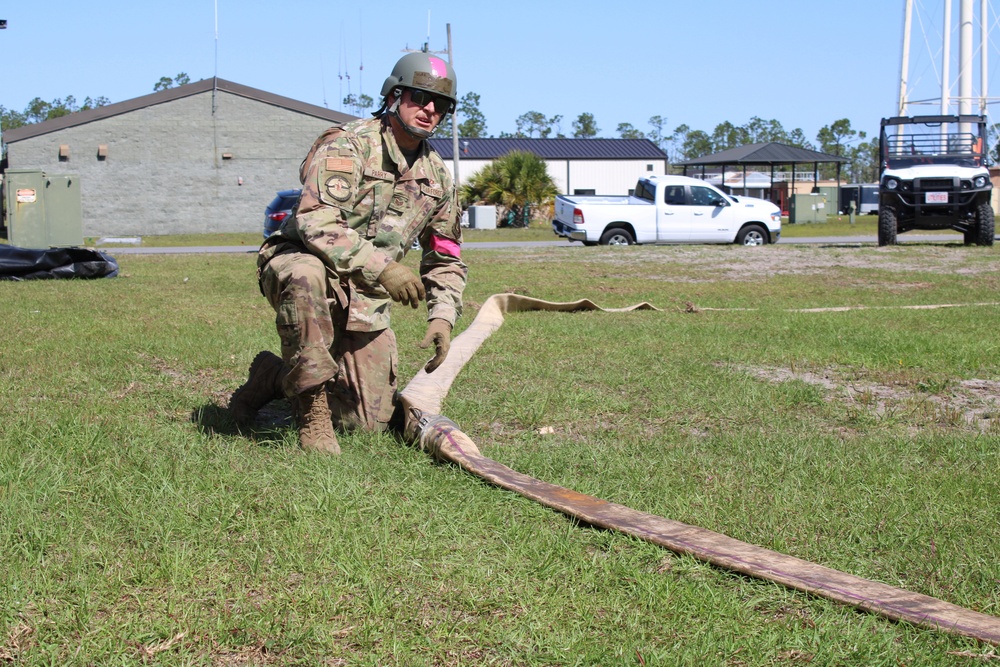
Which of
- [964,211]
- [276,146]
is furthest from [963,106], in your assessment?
[276,146]

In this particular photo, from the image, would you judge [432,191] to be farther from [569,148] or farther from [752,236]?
[569,148]

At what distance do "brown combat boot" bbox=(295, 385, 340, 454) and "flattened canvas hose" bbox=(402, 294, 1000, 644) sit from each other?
36 cm

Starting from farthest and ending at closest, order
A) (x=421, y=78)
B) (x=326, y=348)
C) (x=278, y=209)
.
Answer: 1. (x=278, y=209)
2. (x=421, y=78)
3. (x=326, y=348)

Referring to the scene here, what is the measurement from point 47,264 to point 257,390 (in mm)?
9203

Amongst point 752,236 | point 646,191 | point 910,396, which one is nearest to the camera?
point 910,396

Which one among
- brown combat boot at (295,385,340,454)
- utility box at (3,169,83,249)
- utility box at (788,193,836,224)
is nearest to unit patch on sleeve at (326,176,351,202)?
brown combat boot at (295,385,340,454)

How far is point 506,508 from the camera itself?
3.40 meters

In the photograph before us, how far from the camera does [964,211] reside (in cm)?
1906

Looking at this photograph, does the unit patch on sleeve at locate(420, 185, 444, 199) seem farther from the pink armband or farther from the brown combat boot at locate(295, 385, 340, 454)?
the brown combat boot at locate(295, 385, 340, 454)

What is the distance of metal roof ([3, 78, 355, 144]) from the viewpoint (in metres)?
35.8

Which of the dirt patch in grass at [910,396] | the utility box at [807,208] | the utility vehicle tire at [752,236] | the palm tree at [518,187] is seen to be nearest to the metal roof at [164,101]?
the palm tree at [518,187]

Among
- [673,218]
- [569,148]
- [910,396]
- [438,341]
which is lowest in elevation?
[910,396]

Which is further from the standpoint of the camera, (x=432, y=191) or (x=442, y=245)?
(x=442, y=245)

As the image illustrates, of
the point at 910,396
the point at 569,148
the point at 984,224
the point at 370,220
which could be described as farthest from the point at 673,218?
the point at 569,148
